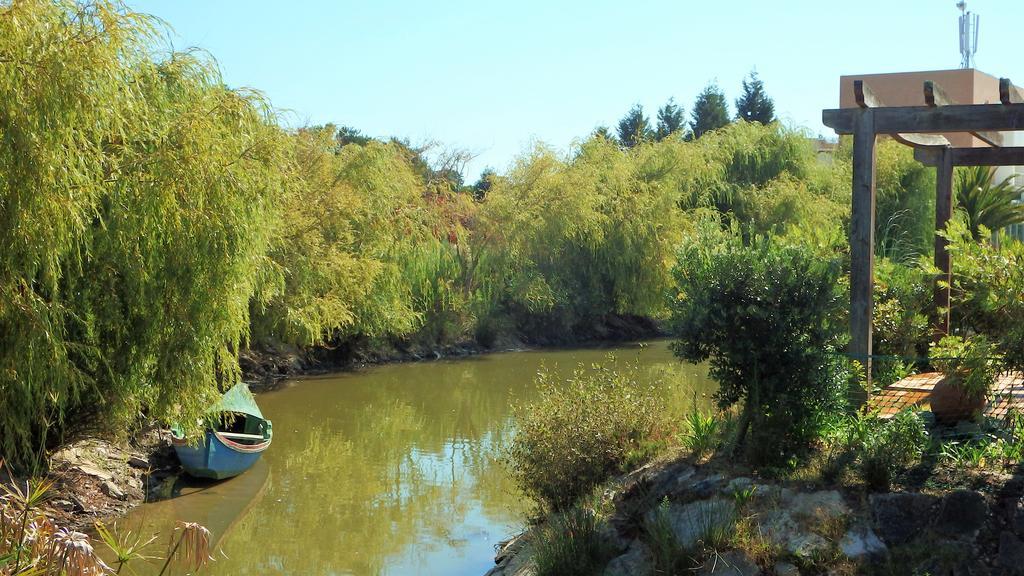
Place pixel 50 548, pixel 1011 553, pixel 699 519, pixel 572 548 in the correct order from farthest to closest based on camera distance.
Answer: pixel 572 548 → pixel 699 519 → pixel 1011 553 → pixel 50 548

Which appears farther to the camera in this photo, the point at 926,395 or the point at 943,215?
the point at 943,215

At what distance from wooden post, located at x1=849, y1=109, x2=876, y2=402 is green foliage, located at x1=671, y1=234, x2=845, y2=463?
0.39 metres

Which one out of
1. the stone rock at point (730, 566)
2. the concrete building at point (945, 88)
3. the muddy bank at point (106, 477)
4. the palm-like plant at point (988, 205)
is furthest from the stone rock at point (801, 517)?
the concrete building at point (945, 88)

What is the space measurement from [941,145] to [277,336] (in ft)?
49.7

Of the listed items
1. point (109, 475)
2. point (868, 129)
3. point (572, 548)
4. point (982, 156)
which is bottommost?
point (109, 475)

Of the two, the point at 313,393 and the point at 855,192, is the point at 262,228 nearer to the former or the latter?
the point at 855,192

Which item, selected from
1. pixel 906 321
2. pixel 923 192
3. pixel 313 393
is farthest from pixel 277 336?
pixel 923 192

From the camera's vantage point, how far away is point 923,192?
2812cm

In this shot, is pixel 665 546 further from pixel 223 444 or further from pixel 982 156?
pixel 223 444

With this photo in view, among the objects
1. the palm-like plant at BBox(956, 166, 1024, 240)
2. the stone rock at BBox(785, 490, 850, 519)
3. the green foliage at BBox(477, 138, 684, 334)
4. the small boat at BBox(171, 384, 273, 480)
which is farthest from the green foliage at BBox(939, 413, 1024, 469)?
the green foliage at BBox(477, 138, 684, 334)

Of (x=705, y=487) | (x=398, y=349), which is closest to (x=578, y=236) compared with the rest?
(x=398, y=349)

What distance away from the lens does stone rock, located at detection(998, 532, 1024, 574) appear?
19.3 ft

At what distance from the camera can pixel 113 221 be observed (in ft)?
30.6

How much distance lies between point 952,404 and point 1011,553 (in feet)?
5.12
